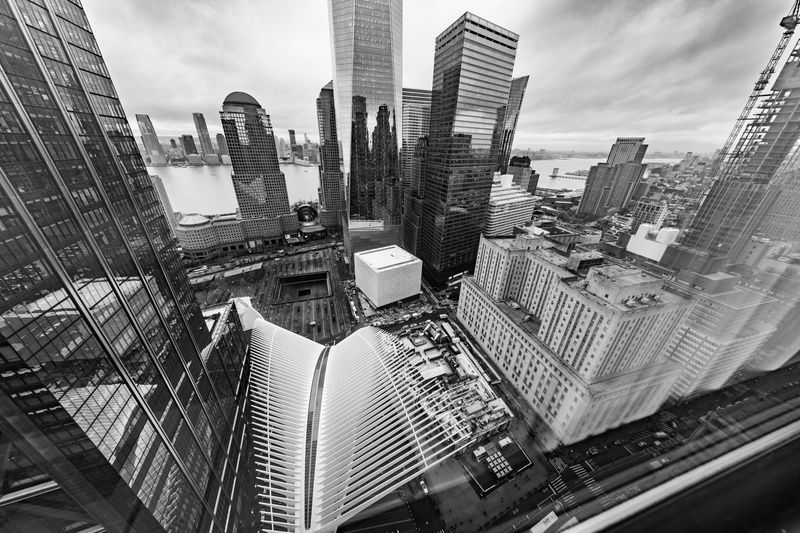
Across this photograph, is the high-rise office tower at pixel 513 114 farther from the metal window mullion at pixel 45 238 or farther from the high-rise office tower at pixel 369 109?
the metal window mullion at pixel 45 238

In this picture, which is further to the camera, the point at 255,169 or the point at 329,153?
the point at 329,153

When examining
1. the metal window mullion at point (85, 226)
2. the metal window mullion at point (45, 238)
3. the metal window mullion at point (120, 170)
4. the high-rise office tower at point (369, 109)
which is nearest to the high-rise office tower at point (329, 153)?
the high-rise office tower at point (369, 109)

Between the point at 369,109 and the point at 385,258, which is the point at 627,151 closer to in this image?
the point at 369,109

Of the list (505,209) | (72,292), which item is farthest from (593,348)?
(505,209)

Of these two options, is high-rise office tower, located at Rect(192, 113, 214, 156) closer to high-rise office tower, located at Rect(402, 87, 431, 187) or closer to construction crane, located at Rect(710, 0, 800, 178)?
high-rise office tower, located at Rect(402, 87, 431, 187)

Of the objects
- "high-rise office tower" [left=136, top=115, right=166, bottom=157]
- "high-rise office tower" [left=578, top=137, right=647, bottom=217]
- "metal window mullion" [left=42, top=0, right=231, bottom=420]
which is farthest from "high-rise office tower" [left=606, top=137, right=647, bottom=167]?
"high-rise office tower" [left=136, top=115, right=166, bottom=157]
